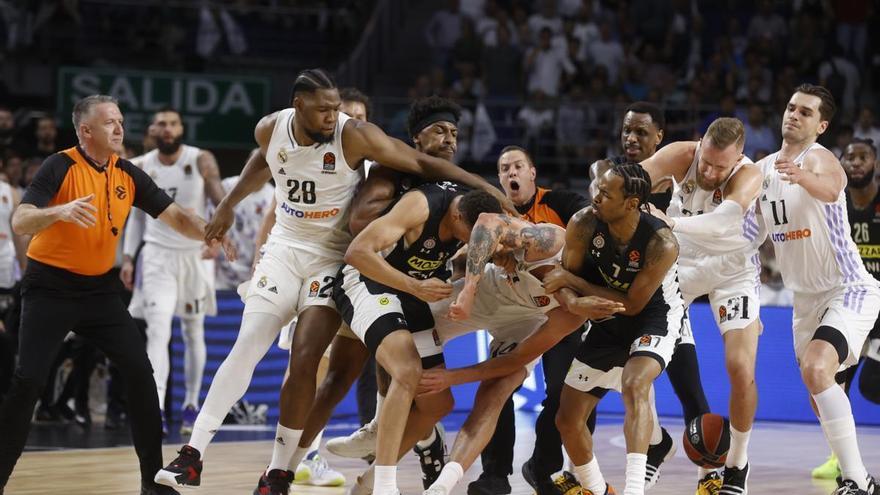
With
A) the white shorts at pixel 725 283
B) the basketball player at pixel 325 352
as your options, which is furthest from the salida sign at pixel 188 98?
the white shorts at pixel 725 283

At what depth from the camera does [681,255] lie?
7965mm

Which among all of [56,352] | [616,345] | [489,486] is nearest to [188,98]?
[56,352]

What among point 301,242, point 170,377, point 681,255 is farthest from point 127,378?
point 170,377

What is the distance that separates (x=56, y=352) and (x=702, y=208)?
3.80 meters

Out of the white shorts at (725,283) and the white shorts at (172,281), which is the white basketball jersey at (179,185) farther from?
the white shorts at (725,283)

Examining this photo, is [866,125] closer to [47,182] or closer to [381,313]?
[381,313]

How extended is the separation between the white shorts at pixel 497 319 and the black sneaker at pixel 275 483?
3.82 ft

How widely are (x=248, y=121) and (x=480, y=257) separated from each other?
10.9 m

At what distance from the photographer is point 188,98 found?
55.5ft

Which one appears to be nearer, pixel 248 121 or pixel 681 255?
pixel 681 255

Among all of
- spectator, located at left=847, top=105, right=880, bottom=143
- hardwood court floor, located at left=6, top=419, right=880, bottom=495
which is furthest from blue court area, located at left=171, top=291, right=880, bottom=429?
spectator, located at left=847, top=105, right=880, bottom=143

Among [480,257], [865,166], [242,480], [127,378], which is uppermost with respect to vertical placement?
[865,166]

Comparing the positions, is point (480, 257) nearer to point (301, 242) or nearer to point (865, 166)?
point (301, 242)

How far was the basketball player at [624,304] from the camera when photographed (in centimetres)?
656
